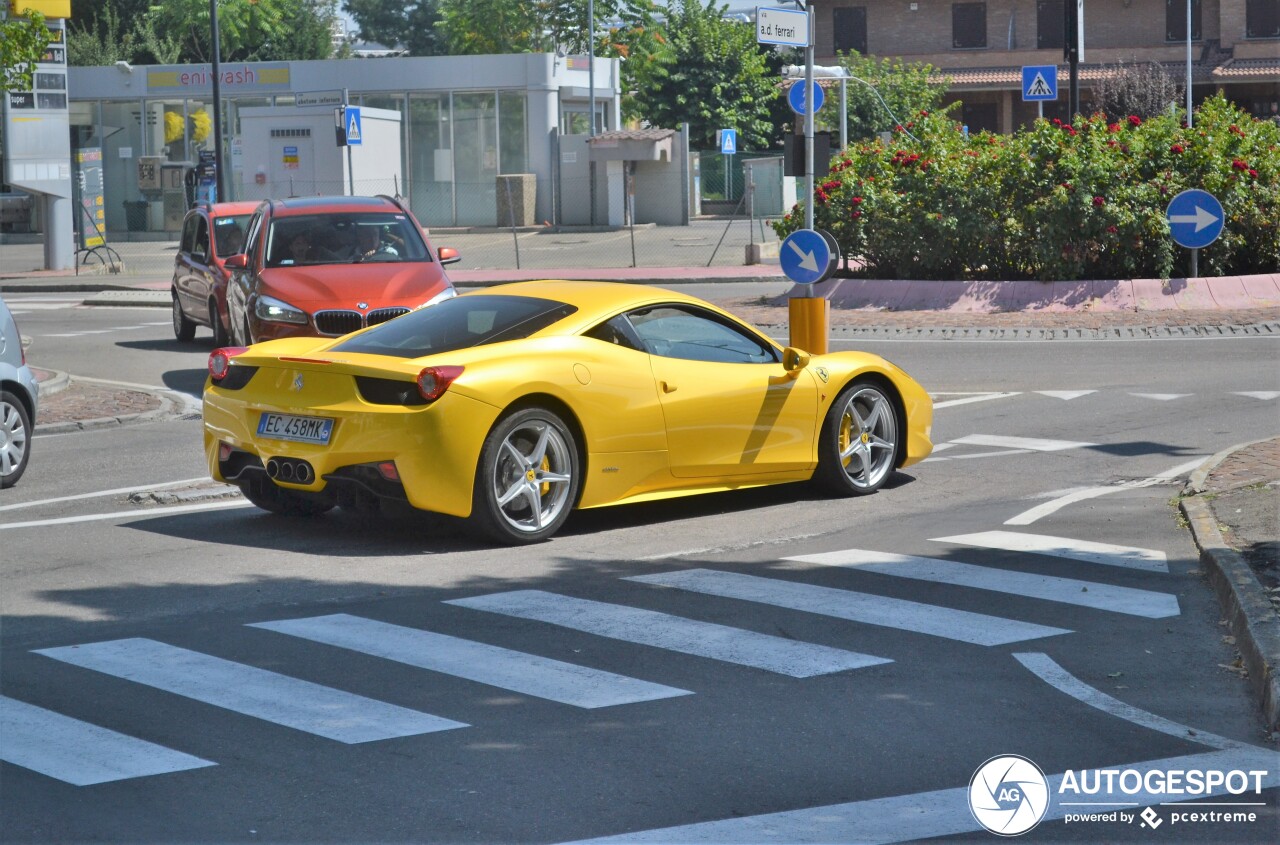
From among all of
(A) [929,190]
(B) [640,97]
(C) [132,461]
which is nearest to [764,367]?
(C) [132,461]

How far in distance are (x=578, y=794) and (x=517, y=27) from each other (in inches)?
2882

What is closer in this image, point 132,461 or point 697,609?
point 697,609

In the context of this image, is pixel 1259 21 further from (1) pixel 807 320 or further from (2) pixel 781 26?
(1) pixel 807 320

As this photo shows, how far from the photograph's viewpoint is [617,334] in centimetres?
946

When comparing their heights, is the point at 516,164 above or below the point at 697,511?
above

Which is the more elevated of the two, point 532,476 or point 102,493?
point 532,476

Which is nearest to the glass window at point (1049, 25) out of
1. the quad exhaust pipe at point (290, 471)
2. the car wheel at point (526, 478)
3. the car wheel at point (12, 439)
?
the car wheel at point (12, 439)

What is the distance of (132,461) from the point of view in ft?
40.3

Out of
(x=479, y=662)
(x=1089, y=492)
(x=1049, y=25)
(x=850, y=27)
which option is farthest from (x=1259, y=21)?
(x=479, y=662)

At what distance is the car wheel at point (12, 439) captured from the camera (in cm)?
1112

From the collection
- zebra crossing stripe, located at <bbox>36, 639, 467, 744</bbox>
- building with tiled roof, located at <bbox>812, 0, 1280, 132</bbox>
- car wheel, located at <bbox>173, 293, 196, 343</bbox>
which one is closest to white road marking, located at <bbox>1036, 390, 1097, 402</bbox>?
zebra crossing stripe, located at <bbox>36, 639, 467, 744</bbox>

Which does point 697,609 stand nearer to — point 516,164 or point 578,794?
point 578,794

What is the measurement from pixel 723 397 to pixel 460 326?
5.01ft

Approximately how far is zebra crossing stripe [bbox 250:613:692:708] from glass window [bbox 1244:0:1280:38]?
64.8 meters
